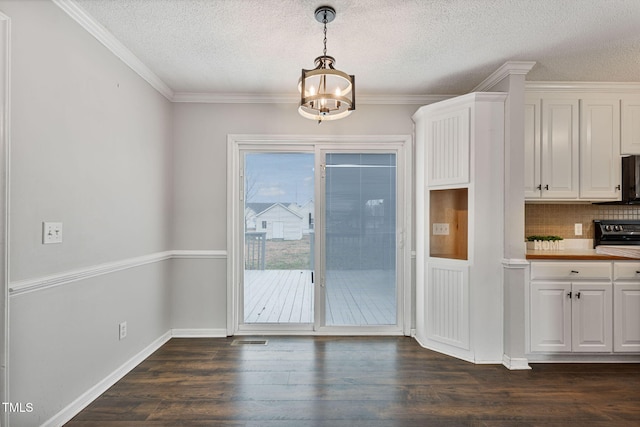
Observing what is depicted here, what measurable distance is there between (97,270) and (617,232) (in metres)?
4.69

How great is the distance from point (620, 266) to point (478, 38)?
2.25 metres

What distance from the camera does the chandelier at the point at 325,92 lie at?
1986mm

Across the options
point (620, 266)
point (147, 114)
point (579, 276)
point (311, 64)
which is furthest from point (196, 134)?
point (620, 266)

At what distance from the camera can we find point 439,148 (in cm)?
325

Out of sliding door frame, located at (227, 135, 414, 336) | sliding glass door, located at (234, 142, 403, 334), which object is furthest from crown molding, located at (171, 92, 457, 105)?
sliding glass door, located at (234, 142, 403, 334)

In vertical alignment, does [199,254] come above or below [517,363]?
above

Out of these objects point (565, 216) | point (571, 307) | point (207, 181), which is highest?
point (207, 181)

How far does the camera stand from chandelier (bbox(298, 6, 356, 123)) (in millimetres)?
1986

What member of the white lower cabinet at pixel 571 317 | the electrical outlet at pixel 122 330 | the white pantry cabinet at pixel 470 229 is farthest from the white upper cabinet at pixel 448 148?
the electrical outlet at pixel 122 330

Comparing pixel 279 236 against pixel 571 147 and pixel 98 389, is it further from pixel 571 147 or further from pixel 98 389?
pixel 571 147

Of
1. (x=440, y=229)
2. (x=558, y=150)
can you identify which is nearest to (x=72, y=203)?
(x=440, y=229)

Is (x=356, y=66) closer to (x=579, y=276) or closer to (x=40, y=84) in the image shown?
(x=40, y=84)

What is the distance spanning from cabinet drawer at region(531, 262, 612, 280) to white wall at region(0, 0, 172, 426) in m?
3.44

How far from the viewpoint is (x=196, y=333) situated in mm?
3666
